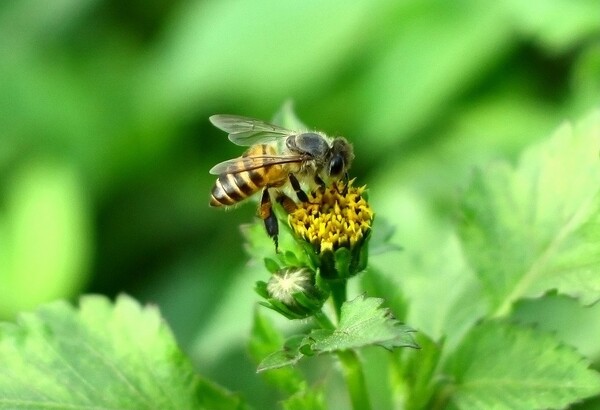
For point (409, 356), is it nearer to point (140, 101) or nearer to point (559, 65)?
point (559, 65)

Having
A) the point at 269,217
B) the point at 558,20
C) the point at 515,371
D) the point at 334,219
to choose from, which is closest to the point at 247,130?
the point at 269,217

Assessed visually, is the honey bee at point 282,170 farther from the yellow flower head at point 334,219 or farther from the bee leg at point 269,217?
the yellow flower head at point 334,219

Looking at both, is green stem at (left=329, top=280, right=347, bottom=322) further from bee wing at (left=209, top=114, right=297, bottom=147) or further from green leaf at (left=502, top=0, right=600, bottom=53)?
green leaf at (left=502, top=0, right=600, bottom=53)

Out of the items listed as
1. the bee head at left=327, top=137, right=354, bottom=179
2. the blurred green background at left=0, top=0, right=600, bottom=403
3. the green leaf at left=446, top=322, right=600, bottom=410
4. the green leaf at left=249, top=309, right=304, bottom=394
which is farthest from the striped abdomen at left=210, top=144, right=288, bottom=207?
the blurred green background at left=0, top=0, right=600, bottom=403

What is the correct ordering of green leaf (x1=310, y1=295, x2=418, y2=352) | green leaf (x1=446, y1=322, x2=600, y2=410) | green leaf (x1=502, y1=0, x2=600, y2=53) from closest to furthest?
1. green leaf (x1=310, y1=295, x2=418, y2=352)
2. green leaf (x1=446, y1=322, x2=600, y2=410)
3. green leaf (x1=502, y1=0, x2=600, y2=53)

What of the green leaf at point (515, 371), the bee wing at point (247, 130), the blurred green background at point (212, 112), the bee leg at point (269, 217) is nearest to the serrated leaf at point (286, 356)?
the bee leg at point (269, 217)

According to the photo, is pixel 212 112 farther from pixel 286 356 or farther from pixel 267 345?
pixel 286 356

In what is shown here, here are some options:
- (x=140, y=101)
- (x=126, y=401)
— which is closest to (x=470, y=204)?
(x=126, y=401)
